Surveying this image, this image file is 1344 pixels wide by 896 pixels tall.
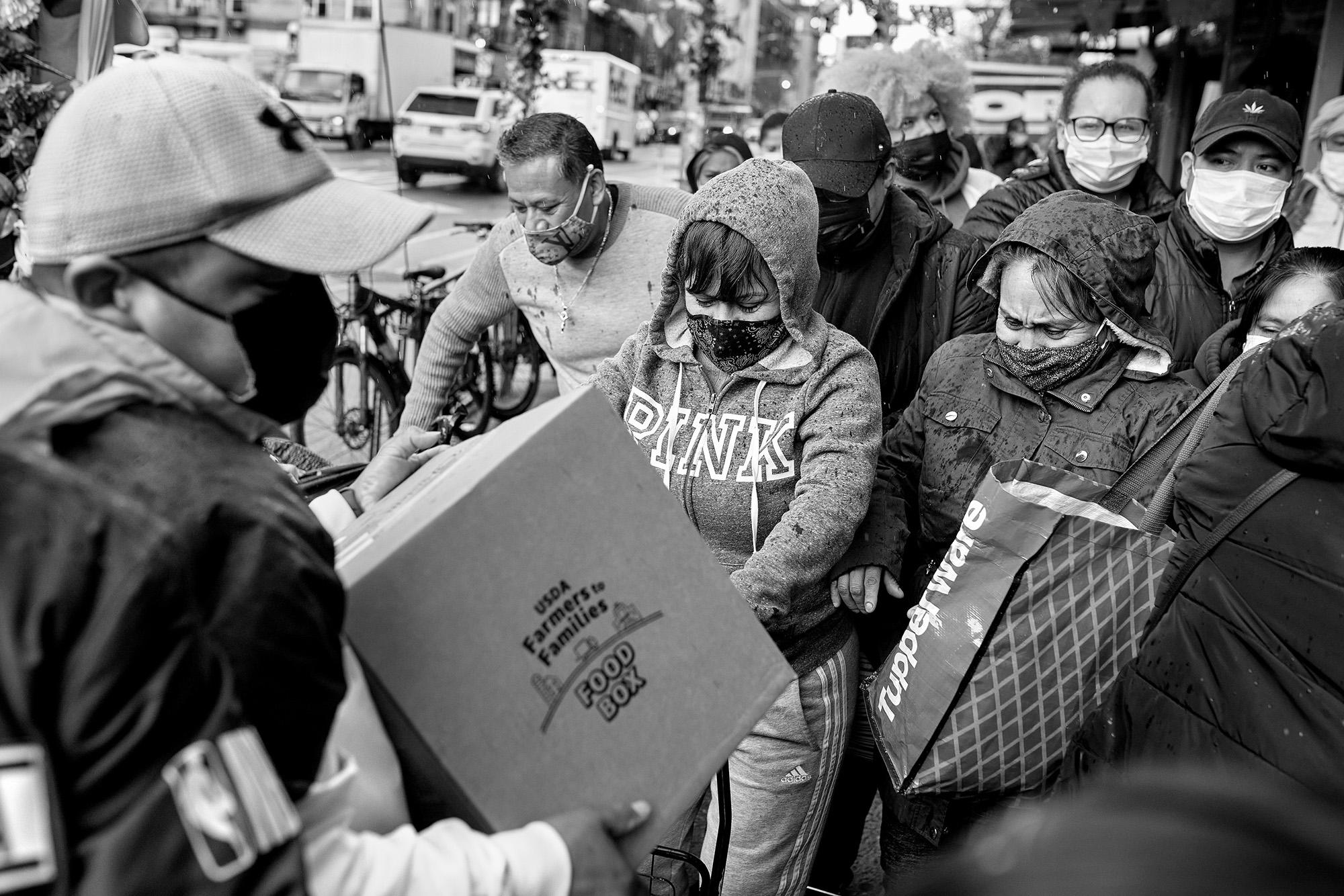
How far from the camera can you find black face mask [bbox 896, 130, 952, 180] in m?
4.72

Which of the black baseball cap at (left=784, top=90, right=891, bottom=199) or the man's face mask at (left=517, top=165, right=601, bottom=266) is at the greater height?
the black baseball cap at (left=784, top=90, right=891, bottom=199)

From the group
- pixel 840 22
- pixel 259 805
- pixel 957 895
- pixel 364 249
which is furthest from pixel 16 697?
pixel 840 22

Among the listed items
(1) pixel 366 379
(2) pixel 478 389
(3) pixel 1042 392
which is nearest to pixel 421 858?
(3) pixel 1042 392

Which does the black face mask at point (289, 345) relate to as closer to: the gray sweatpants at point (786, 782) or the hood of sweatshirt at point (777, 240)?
the hood of sweatshirt at point (777, 240)

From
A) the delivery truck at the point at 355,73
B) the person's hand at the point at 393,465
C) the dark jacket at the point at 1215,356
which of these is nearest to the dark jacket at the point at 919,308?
the dark jacket at the point at 1215,356

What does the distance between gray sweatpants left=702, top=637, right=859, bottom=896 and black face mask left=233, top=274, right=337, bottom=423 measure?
1.31 metres

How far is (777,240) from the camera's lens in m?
2.31

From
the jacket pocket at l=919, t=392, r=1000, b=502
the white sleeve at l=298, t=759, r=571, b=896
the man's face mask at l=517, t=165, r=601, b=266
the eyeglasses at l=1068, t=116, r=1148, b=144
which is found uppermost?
the eyeglasses at l=1068, t=116, r=1148, b=144

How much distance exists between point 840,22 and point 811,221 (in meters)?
13.8

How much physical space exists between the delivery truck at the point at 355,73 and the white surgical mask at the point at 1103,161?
23.8m

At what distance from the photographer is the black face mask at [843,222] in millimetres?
3182

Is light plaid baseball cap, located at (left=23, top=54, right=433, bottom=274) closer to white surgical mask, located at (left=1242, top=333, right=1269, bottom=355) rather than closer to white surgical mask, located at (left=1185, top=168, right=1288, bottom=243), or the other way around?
white surgical mask, located at (left=1242, top=333, right=1269, bottom=355)

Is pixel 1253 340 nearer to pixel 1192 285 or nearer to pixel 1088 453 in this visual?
pixel 1192 285

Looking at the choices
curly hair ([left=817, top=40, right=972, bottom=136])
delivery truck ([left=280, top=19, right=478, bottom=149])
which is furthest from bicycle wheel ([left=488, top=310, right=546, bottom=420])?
delivery truck ([left=280, top=19, right=478, bottom=149])
